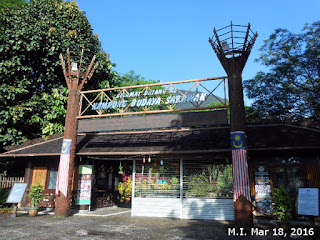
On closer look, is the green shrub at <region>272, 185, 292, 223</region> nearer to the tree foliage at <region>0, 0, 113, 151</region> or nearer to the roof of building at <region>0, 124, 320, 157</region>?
the roof of building at <region>0, 124, 320, 157</region>

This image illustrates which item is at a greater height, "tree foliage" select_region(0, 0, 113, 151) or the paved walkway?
"tree foliage" select_region(0, 0, 113, 151)

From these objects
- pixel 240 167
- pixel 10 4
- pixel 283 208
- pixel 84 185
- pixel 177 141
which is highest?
pixel 10 4

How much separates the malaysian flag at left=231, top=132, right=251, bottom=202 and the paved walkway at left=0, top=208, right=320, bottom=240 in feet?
4.38

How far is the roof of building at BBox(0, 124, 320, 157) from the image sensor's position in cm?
1022

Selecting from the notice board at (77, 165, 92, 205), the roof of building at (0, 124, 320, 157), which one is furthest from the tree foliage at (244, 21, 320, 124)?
the notice board at (77, 165, 92, 205)

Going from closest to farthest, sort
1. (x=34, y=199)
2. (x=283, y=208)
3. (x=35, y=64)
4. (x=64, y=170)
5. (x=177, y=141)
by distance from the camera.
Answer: (x=283, y=208), (x=64, y=170), (x=34, y=199), (x=177, y=141), (x=35, y=64)

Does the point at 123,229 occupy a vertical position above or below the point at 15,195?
below

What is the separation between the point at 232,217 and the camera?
1077 cm

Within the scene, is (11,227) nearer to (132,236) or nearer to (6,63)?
(132,236)

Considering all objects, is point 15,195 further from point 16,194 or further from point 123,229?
point 123,229

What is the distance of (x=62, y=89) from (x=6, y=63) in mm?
3980

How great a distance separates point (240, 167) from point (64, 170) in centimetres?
812

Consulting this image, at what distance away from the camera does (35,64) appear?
18.7 m

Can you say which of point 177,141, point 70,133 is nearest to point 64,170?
point 70,133
